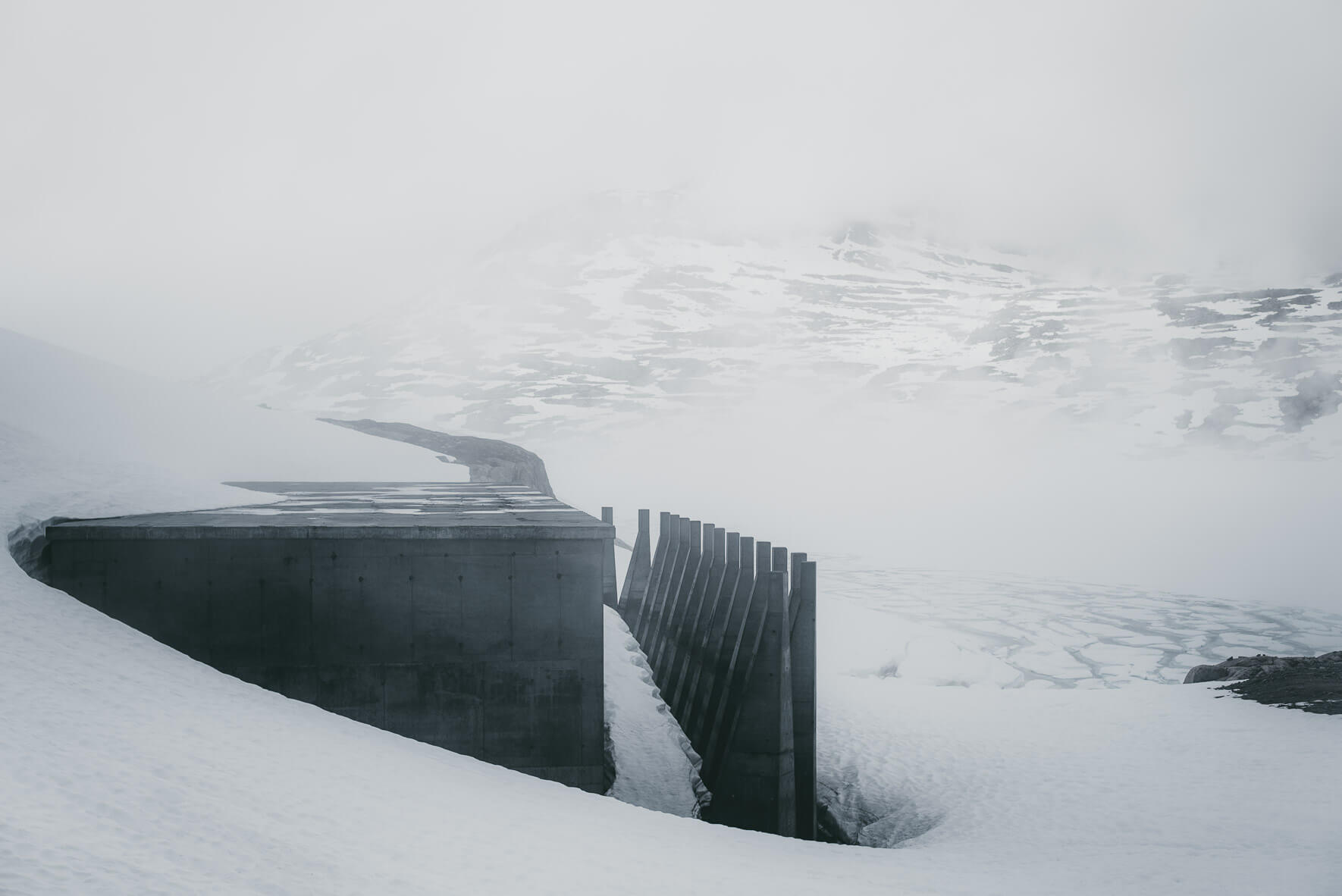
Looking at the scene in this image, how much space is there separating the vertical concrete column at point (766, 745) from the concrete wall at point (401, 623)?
2.43 meters

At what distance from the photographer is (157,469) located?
36.2 feet

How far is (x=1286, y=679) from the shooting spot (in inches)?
595

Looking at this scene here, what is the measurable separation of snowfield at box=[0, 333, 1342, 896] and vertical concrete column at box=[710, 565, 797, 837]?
34.6 inches

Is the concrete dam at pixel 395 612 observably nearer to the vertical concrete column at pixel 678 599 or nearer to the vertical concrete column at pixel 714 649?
the vertical concrete column at pixel 714 649

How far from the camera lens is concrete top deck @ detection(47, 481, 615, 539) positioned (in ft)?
25.7

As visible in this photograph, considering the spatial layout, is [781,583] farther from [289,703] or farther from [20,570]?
[20,570]

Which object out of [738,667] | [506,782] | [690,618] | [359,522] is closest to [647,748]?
[738,667]

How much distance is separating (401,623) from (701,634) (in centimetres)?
616

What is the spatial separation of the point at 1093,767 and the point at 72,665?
11.0 metres

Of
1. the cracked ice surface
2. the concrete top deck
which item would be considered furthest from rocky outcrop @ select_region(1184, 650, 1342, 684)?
the concrete top deck

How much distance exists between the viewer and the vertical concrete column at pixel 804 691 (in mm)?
10516

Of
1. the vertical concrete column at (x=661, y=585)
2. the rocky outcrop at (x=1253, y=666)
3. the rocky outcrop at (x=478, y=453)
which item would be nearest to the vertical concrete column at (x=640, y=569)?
the vertical concrete column at (x=661, y=585)

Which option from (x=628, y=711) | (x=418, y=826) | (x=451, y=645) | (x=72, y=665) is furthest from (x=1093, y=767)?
(x=72, y=665)

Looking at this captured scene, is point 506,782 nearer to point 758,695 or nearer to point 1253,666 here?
point 758,695
